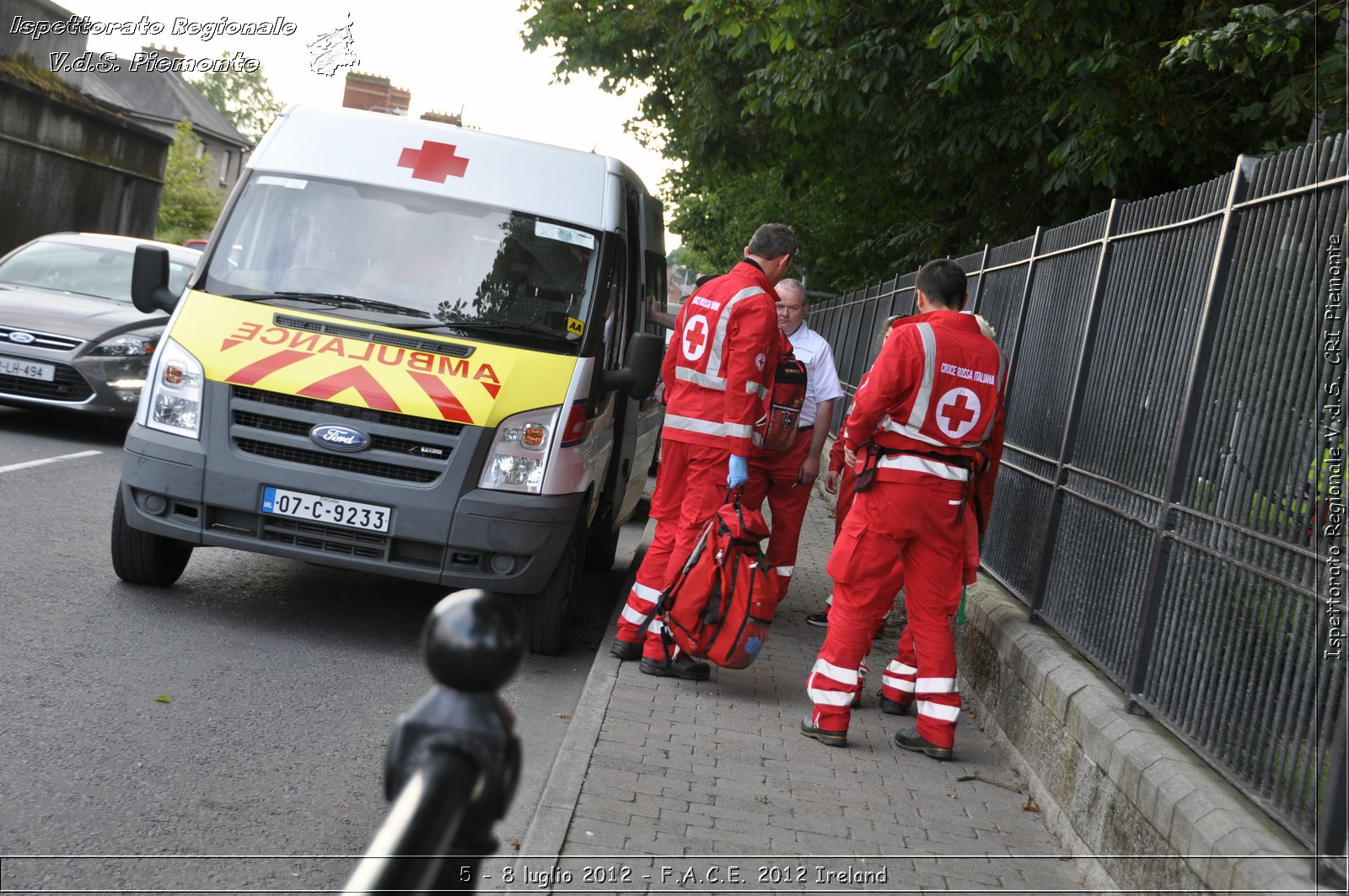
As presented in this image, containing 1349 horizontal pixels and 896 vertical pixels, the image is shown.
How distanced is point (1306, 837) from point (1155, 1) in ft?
28.2

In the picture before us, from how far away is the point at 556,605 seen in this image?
663 centimetres

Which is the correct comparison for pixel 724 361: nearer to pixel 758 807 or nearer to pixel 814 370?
pixel 814 370

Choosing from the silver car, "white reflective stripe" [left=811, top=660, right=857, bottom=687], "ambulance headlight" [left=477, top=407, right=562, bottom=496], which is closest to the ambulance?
"ambulance headlight" [left=477, top=407, right=562, bottom=496]

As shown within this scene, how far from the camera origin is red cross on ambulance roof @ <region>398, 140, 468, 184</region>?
7.11 metres

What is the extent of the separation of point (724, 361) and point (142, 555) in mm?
3024

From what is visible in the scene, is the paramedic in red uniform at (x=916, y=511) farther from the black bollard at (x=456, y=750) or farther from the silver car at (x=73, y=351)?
the silver car at (x=73, y=351)

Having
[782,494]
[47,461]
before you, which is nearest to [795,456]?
[782,494]

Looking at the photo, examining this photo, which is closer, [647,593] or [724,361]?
[724,361]

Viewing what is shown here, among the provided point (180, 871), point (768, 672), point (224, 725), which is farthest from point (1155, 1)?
point (180, 871)

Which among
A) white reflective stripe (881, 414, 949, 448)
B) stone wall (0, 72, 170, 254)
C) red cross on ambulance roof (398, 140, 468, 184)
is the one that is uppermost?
stone wall (0, 72, 170, 254)

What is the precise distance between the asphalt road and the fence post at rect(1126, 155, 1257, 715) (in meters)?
2.18

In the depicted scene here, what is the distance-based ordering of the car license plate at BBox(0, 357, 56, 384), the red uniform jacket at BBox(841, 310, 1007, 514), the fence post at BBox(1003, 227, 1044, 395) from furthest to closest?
the car license plate at BBox(0, 357, 56, 384) < the fence post at BBox(1003, 227, 1044, 395) < the red uniform jacket at BBox(841, 310, 1007, 514)

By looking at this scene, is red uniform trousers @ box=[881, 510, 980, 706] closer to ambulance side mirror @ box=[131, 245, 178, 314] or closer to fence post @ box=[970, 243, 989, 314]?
fence post @ box=[970, 243, 989, 314]

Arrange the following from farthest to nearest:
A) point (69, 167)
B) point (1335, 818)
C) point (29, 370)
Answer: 1. point (69, 167)
2. point (29, 370)
3. point (1335, 818)
